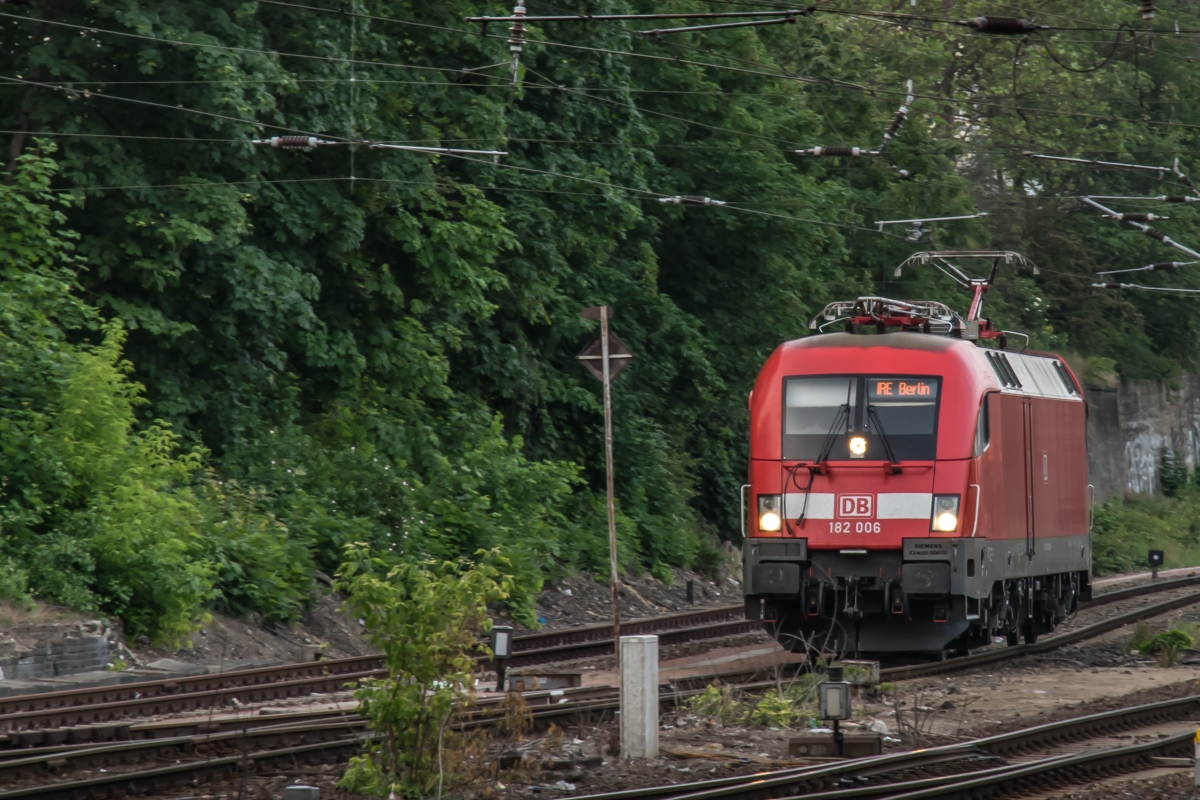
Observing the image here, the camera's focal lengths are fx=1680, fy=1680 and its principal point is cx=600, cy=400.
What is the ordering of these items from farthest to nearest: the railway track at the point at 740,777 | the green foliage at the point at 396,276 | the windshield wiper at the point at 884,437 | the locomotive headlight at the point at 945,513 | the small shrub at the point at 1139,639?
the small shrub at the point at 1139,639, the green foliage at the point at 396,276, the windshield wiper at the point at 884,437, the locomotive headlight at the point at 945,513, the railway track at the point at 740,777

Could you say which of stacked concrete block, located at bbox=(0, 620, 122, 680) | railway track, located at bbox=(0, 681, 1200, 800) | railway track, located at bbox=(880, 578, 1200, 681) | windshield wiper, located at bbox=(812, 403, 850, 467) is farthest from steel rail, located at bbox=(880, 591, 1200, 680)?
stacked concrete block, located at bbox=(0, 620, 122, 680)

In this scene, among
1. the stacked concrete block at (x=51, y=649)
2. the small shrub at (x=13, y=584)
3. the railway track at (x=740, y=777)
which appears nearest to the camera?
the railway track at (x=740, y=777)

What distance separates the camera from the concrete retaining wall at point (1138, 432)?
47.3m

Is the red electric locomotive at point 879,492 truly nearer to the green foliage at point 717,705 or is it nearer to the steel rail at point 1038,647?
the steel rail at point 1038,647

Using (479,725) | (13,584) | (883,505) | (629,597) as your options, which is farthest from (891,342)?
(629,597)

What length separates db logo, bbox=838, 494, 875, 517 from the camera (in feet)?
55.0

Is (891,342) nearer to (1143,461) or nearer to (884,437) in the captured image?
(884,437)

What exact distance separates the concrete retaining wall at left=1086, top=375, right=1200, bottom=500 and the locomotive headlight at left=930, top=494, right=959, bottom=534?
29737 mm


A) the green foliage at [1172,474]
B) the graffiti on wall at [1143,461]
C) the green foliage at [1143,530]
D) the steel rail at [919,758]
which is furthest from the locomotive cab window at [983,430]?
the green foliage at [1172,474]

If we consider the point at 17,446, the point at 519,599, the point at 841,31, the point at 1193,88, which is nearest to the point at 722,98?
the point at 841,31

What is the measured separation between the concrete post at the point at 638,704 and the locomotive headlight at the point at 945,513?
5820 mm

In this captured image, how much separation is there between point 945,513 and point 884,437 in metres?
0.98

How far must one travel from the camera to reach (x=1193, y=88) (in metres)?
53.1

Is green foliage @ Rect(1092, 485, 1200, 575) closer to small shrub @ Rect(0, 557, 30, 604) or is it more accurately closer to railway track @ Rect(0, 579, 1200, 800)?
railway track @ Rect(0, 579, 1200, 800)
